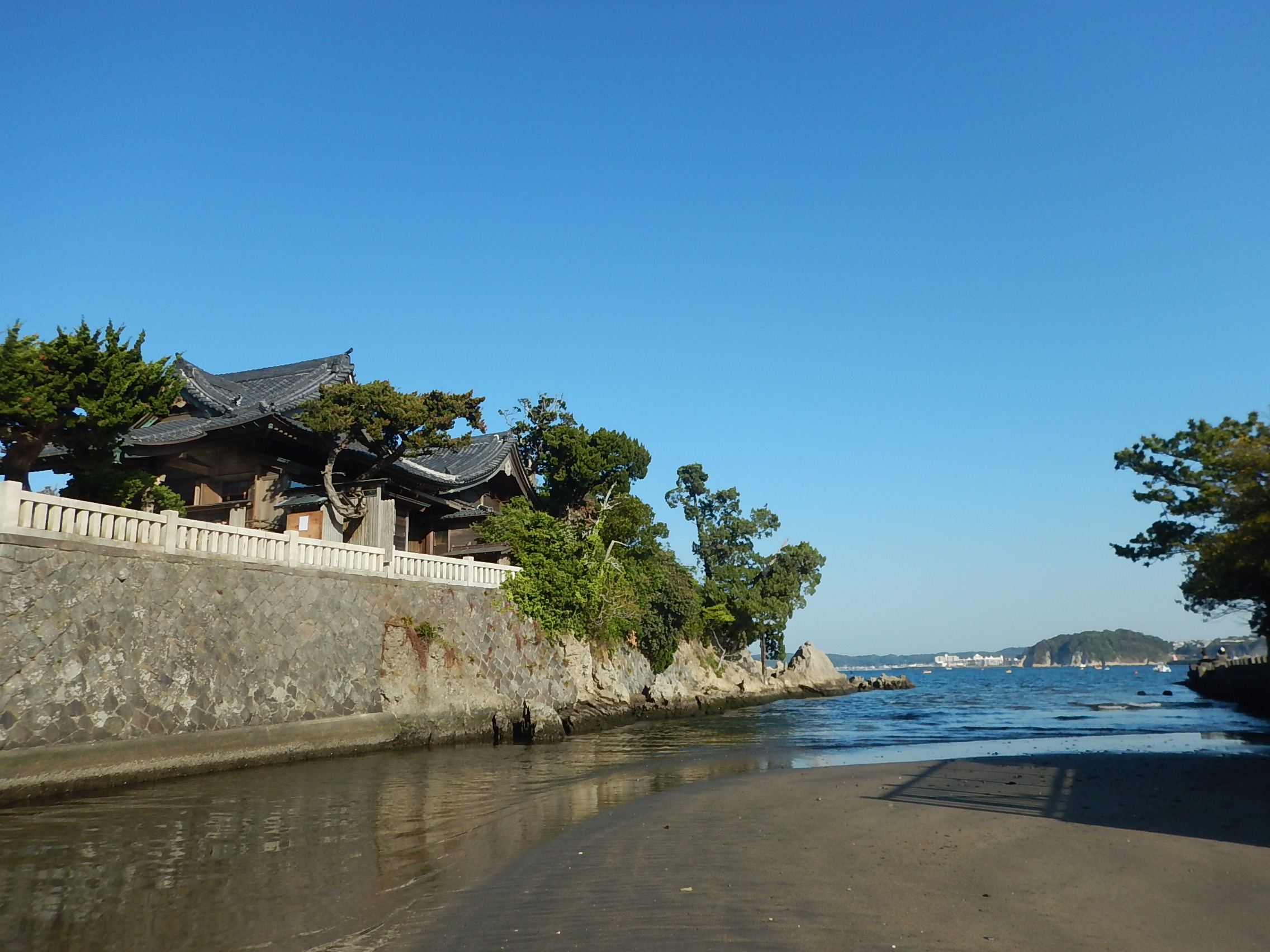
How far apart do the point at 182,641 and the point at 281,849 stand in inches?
346

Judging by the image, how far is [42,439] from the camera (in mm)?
17766

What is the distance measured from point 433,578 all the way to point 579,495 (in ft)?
56.1

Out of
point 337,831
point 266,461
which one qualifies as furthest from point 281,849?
point 266,461

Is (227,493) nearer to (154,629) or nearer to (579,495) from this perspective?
(154,629)

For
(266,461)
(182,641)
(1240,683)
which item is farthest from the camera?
(1240,683)

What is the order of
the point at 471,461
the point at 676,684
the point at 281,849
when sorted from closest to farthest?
the point at 281,849 < the point at 471,461 < the point at 676,684

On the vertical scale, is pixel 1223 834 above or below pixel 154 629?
below

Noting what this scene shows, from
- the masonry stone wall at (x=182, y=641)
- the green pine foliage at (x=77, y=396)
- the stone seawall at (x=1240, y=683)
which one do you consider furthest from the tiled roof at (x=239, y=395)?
the stone seawall at (x=1240, y=683)

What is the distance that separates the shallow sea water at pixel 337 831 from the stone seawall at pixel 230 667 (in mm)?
876

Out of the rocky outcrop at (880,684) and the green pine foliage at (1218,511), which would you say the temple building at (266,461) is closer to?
the green pine foliage at (1218,511)

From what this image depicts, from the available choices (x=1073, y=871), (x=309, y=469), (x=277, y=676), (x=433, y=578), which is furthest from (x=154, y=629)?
(x=1073, y=871)

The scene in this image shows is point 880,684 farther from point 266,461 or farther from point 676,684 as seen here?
point 266,461

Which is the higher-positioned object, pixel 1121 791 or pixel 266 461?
pixel 266 461

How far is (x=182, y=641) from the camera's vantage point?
56.5 ft
